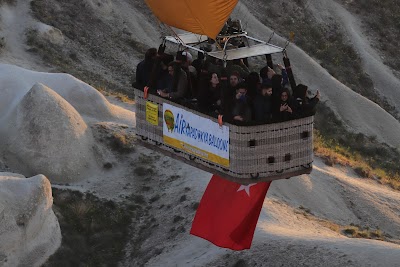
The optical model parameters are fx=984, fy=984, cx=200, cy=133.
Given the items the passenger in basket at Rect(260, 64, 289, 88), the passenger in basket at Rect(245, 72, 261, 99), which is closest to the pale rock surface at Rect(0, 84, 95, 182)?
the passenger in basket at Rect(260, 64, 289, 88)

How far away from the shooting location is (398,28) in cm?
6450

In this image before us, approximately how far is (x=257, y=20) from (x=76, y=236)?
3231 cm

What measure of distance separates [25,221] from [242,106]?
8.86 meters

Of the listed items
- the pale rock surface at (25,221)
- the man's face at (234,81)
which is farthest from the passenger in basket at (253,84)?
the pale rock surface at (25,221)

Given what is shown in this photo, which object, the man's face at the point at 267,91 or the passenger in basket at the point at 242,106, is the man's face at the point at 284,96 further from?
the passenger in basket at the point at 242,106

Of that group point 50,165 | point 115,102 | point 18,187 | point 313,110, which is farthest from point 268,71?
point 115,102

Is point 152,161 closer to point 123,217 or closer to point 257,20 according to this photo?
point 123,217

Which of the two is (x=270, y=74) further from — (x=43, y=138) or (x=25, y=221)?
(x=43, y=138)

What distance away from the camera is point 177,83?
24.0m

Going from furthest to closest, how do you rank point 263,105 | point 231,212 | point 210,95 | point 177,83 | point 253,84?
point 231,212 < point 177,83 < point 210,95 < point 253,84 < point 263,105

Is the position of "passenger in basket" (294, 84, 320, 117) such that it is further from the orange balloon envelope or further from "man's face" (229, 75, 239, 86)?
the orange balloon envelope

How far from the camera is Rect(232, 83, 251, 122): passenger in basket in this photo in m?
22.4

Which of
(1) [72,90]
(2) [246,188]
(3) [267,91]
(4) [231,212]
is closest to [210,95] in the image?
(3) [267,91]

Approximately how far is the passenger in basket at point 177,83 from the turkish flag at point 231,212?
2.36 m
